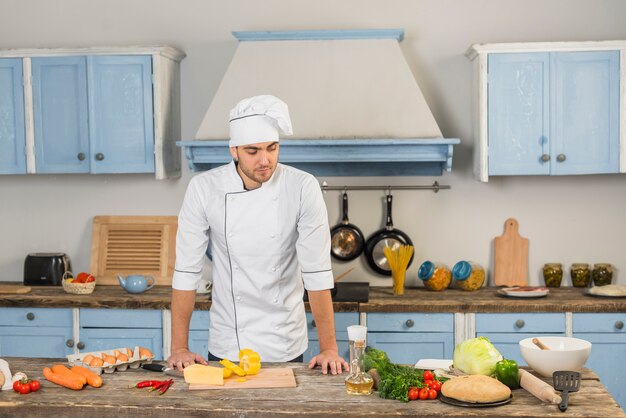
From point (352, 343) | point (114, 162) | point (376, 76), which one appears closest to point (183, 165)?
point (114, 162)

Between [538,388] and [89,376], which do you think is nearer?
[538,388]

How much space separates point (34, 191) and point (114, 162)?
839mm

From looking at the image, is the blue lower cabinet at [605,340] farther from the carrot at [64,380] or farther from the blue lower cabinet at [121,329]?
the carrot at [64,380]

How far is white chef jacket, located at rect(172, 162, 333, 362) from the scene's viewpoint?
3.54 metres

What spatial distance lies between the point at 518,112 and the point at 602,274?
45.7 inches

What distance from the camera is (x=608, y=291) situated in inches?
195

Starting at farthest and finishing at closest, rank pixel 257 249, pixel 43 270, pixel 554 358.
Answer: pixel 43 270 → pixel 257 249 → pixel 554 358

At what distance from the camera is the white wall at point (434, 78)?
5.37m

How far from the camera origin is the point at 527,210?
543 cm

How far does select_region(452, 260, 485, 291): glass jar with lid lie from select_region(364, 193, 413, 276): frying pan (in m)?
0.32

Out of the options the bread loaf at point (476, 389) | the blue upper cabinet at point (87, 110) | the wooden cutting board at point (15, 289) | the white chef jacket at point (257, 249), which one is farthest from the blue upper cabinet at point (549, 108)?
the wooden cutting board at point (15, 289)

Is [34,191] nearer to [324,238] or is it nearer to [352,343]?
[324,238]

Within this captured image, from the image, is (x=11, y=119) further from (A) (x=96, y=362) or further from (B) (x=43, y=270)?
(A) (x=96, y=362)

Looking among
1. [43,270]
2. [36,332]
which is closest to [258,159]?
[36,332]
